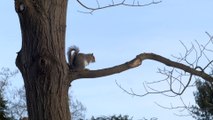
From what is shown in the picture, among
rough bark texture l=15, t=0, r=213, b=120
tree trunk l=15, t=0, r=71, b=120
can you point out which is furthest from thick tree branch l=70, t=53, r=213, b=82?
tree trunk l=15, t=0, r=71, b=120

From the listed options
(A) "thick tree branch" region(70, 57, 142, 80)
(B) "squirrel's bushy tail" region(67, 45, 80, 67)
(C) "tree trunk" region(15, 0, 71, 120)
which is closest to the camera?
(C) "tree trunk" region(15, 0, 71, 120)

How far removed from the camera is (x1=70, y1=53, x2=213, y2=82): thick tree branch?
4445 millimetres

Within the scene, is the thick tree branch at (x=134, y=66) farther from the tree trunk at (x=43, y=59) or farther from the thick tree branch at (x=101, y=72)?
the tree trunk at (x=43, y=59)

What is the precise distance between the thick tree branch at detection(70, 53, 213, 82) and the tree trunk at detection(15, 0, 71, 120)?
142 mm

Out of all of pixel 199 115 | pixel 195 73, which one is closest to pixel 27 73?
pixel 195 73

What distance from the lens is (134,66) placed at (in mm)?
4594

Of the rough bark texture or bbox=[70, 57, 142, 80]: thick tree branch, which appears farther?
bbox=[70, 57, 142, 80]: thick tree branch

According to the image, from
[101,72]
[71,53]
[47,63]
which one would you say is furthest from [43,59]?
[71,53]

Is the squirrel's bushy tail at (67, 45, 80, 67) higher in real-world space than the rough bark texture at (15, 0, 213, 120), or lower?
higher

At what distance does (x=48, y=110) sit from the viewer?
169 inches

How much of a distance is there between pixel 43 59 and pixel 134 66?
0.73 m

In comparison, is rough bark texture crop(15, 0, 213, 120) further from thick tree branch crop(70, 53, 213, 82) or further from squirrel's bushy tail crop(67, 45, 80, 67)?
squirrel's bushy tail crop(67, 45, 80, 67)

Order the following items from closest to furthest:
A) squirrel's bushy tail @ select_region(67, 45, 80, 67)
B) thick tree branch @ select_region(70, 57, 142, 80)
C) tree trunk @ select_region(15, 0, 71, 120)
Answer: tree trunk @ select_region(15, 0, 71, 120)
thick tree branch @ select_region(70, 57, 142, 80)
squirrel's bushy tail @ select_region(67, 45, 80, 67)

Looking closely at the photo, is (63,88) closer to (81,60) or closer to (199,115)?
(81,60)
